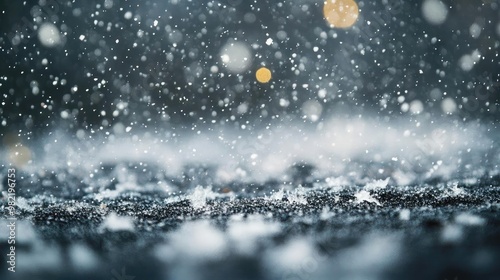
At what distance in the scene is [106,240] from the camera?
21.9 inches

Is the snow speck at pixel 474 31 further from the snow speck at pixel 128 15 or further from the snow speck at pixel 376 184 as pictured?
the snow speck at pixel 128 15

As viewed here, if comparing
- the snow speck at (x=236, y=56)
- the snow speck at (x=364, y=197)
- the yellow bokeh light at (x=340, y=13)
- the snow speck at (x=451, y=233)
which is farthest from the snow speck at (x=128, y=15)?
the snow speck at (x=451, y=233)

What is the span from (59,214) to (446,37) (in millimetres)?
491

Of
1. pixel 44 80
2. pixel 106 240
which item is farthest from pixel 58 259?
pixel 44 80

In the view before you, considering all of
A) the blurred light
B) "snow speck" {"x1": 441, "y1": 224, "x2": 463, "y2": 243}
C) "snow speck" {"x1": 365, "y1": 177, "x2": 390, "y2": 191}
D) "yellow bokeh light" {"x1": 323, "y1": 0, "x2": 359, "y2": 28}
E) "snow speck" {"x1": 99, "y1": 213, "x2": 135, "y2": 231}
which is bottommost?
"snow speck" {"x1": 441, "y1": 224, "x2": 463, "y2": 243}

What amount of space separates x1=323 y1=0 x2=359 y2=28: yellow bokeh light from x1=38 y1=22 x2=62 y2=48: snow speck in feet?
0.99

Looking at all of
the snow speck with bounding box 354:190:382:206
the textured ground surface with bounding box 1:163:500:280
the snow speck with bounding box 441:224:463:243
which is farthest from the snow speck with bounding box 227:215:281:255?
the snow speck with bounding box 441:224:463:243

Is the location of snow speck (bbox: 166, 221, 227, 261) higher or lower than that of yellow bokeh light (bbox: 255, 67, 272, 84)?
lower

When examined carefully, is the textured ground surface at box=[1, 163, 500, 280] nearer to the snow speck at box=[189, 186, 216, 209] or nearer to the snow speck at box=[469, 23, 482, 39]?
the snow speck at box=[189, 186, 216, 209]

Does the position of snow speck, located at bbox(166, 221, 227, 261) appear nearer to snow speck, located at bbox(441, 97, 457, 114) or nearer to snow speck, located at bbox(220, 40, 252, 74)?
snow speck, located at bbox(220, 40, 252, 74)

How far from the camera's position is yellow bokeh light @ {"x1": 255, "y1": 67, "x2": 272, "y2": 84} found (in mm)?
482

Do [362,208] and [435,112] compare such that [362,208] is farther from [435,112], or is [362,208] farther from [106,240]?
[106,240]

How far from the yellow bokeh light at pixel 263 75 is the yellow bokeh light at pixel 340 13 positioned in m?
0.09

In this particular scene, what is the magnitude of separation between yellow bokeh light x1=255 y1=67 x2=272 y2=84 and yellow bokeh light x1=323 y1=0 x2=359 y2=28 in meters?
0.09
